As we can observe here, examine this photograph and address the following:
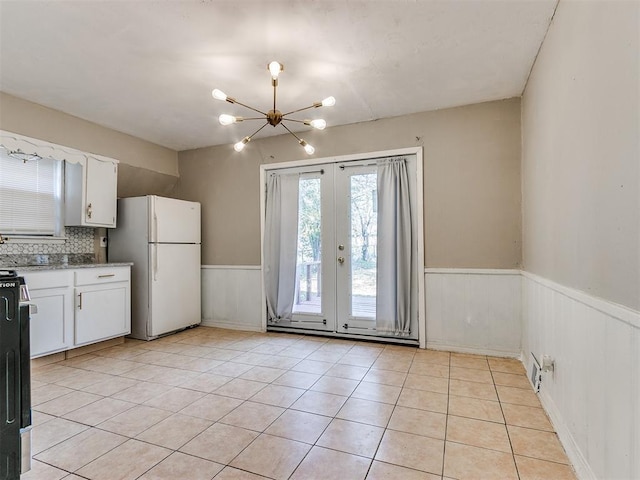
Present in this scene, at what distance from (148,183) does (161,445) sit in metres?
3.65

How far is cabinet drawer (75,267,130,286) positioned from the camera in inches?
133

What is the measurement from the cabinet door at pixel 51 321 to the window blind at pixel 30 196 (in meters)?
0.81

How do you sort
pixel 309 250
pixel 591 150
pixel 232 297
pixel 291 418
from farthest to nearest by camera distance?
pixel 232 297 < pixel 309 250 < pixel 291 418 < pixel 591 150

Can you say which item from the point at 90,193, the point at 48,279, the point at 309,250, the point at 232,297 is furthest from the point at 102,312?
the point at 309,250

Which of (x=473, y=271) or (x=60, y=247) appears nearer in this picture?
(x=473, y=271)

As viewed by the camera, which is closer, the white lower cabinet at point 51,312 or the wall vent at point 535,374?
the wall vent at point 535,374

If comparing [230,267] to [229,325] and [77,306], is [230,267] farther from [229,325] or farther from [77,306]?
[77,306]

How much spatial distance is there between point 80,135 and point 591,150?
14.3ft

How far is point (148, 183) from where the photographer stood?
4613mm

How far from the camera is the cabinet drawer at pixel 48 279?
9.69ft

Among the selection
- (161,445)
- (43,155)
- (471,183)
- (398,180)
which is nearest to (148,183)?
(43,155)

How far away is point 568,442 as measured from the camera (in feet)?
5.68

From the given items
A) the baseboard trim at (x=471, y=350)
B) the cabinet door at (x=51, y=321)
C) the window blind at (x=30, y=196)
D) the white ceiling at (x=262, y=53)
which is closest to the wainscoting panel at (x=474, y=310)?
the baseboard trim at (x=471, y=350)

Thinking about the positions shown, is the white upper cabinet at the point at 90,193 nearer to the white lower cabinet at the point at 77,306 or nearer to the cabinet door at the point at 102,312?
the white lower cabinet at the point at 77,306
